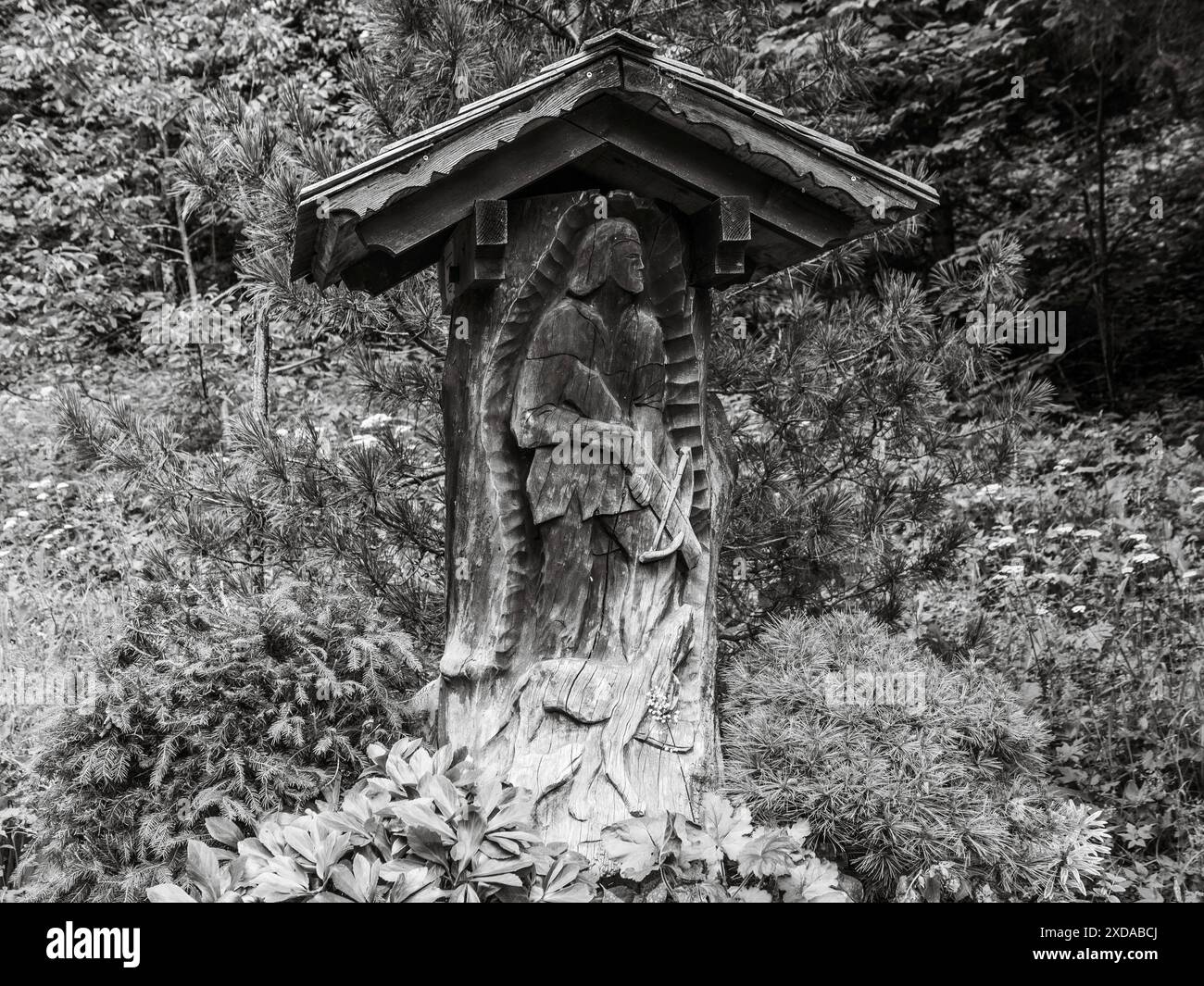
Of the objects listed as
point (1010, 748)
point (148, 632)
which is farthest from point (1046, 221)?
point (148, 632)

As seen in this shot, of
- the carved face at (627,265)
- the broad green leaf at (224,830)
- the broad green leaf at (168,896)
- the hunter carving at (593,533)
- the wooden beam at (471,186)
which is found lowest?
the broad green leaf at (168,896)

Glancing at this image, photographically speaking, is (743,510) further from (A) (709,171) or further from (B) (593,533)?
(A) (709,171)

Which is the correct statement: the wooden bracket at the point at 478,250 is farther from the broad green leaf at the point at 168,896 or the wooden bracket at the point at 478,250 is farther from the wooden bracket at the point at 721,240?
the broad green leaf at the point at 168,896

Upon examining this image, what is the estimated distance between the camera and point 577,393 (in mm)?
3432

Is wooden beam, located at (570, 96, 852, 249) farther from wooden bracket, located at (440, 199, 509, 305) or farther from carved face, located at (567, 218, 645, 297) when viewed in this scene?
wooden bracket, located at (440, 199, 509, 305)

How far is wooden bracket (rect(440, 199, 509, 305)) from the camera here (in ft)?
10.6

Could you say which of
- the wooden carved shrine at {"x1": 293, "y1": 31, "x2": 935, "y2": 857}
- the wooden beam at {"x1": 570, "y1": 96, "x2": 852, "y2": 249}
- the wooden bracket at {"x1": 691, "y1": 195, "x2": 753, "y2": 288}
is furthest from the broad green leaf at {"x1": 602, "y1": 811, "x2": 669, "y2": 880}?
the wooden beam at {"x1": 570, "y1": 96, "x2": 852, "y2": 249}

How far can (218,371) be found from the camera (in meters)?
10.0

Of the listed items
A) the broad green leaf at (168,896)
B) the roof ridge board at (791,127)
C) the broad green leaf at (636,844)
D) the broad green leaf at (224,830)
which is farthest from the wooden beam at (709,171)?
the broad green leaf at (168,896)

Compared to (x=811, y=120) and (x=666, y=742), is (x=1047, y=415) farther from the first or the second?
(x=666, y=742)

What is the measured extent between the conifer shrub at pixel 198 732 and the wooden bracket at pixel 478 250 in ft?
4.68

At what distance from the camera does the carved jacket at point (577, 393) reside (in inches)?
134

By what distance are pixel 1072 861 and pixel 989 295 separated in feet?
8.07

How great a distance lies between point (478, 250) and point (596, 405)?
2.07 ft
